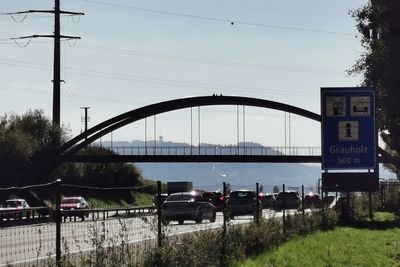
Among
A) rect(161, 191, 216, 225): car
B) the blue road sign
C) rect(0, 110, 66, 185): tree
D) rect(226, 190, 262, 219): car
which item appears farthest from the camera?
rect(0, 110, 66, 185): tree

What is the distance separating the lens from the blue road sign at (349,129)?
26641 mm

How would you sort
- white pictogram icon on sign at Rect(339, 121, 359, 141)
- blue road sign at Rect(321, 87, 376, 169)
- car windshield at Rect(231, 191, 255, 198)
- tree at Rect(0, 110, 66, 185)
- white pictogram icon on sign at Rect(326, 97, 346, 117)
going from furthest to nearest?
tree at Rect(0, 110, 66, 185) < car windshield at Rect(231, 191, 255, 198) < white pictogram icon on sign at Rect(326, 97, 346, 117) < white pictogram icon on sign at Rect(339, 121, 359, 141) < blue road sign at Rect(321, 87, 376, 169)

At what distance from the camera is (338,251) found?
723 inches

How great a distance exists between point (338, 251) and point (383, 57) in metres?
19.7

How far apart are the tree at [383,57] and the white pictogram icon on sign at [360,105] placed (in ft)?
26.6

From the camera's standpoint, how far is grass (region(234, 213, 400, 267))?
15711 mm

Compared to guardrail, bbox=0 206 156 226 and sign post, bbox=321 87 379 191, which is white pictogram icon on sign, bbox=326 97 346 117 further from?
guardrail, bbox=0 206 156 226

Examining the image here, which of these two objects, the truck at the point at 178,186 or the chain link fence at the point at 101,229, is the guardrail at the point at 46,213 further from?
the truck at the point at 178,186

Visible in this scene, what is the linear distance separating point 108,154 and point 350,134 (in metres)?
Result: 67.3

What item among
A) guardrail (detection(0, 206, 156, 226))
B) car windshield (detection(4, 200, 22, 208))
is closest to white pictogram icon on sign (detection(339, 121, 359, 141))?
guardrail (detection(0, 206, 156, 226))

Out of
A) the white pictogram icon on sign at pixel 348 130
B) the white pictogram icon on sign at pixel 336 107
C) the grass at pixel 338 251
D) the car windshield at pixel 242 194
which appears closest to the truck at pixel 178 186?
the car windshield at pixel 242 194

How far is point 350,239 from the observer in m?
22.0

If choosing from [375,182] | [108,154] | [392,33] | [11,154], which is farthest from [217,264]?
[108,154]

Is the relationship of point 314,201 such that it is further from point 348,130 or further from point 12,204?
point 12,204
